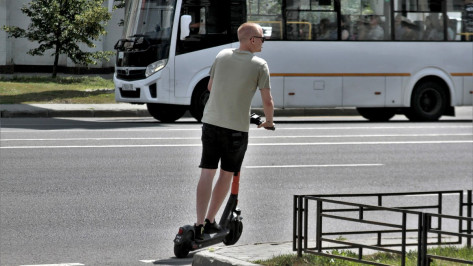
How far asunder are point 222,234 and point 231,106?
3.29 ft

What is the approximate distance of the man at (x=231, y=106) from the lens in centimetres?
746

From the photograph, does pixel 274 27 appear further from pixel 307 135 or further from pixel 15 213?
pixel 15 213

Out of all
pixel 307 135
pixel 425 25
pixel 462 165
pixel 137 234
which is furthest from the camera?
pixel 425 25

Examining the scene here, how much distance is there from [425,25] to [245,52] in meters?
16.5

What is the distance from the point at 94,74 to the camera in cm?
3894

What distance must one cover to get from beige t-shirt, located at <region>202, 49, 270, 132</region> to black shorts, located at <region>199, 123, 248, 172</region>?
2.1 inches

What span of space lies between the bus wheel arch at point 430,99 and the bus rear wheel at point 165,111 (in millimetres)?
5386

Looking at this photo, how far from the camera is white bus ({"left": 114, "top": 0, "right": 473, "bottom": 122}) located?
2136cm

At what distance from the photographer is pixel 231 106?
7.50 meters

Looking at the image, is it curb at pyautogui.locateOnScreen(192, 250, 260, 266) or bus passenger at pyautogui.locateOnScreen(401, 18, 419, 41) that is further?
bus passenger at pyautogui.locateOnScreen(401, 18, 419, 41)

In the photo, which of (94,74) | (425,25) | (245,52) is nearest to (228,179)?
(245,52)

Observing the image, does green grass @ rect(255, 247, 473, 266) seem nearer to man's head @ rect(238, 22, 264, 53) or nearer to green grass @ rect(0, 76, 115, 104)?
man's head @ rect(238, 22, 264, 53)

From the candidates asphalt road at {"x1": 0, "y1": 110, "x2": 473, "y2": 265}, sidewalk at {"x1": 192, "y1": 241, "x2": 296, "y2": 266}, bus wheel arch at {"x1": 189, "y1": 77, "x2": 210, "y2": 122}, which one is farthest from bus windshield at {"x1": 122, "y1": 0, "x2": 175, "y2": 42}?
sidewalk at {"x1": 192, "y1": 241, "x2": 296, "y2": 266}

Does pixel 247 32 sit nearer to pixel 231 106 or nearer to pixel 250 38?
pixel 250 38
